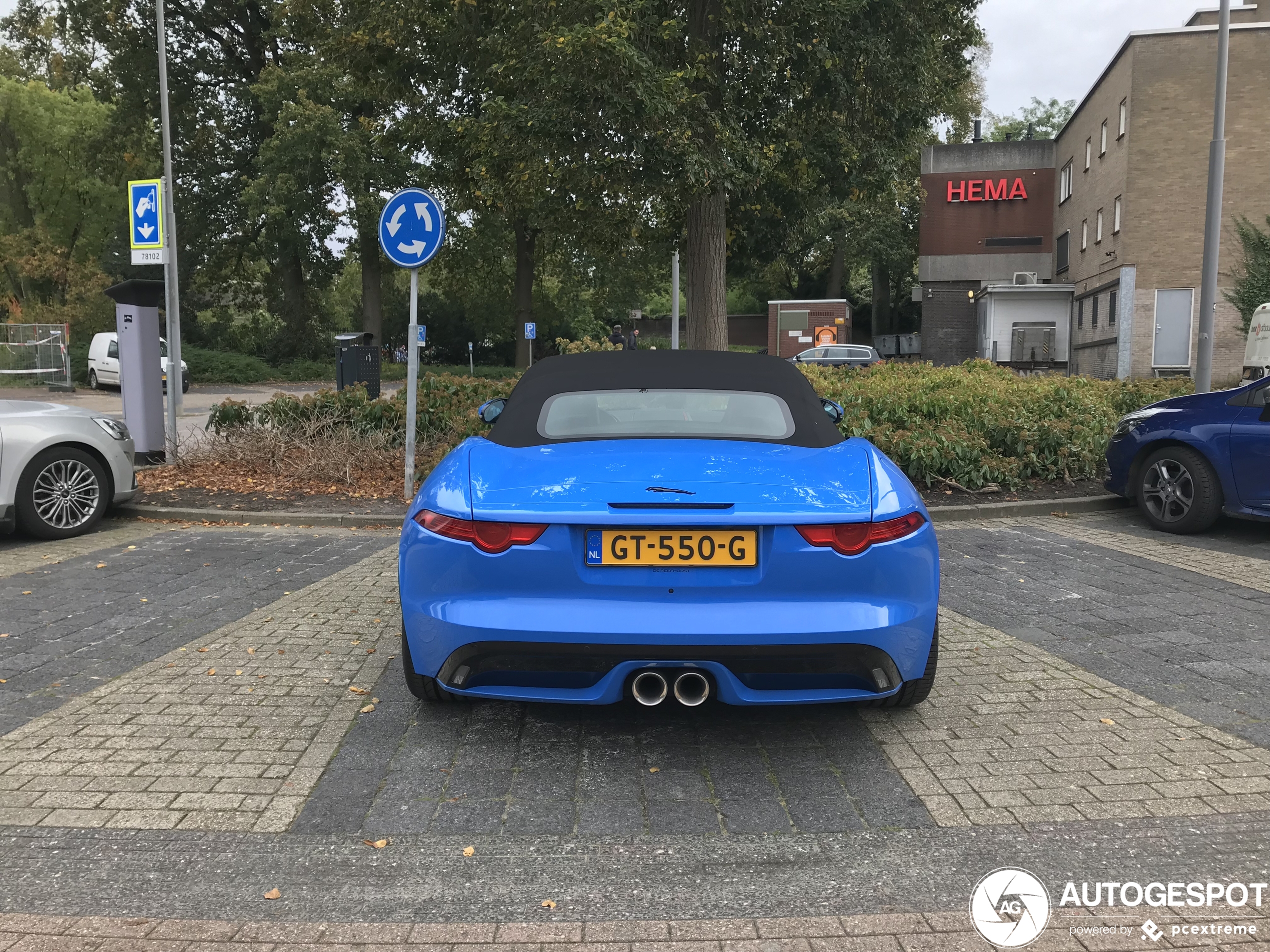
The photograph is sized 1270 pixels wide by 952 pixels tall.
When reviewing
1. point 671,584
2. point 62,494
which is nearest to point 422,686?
point 671,584

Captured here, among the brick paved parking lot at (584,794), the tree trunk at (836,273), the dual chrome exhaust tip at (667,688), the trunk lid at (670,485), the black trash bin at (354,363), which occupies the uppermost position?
the tree trunk at (836,273)

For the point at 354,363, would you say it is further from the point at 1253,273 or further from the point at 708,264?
the point at 1253,273

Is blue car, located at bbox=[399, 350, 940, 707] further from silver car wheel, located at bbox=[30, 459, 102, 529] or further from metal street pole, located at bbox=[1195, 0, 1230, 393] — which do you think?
metal street pole, located at bbox=[1195, 0, 1230, 393]

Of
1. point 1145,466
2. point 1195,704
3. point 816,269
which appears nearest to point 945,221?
point 816,269

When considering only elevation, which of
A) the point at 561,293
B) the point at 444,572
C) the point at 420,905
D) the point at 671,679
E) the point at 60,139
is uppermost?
the point at 60,139


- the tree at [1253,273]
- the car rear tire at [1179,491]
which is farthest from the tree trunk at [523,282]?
the car rear tire at [1179,491]

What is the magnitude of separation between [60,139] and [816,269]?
36817mm

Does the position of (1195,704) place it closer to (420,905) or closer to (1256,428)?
(420,905)

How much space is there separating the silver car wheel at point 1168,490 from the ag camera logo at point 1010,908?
6.06 metres

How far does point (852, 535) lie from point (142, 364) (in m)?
9.57

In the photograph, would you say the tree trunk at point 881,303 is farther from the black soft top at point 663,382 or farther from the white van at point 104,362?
the black soft top at point 663,382

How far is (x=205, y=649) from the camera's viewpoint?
4812 millimetres

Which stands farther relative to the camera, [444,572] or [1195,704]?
[1195,704]

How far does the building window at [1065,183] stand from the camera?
123 feet
